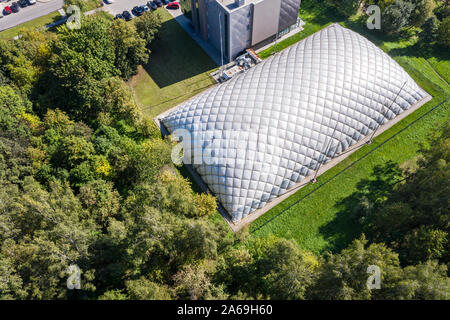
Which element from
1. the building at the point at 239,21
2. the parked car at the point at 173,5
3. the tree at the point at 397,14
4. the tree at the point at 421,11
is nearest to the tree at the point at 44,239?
the building at the point at 239,21

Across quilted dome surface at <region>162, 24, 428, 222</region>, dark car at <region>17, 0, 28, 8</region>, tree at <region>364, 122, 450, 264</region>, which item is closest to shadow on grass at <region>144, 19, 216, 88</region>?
quilted dome surface at <region>162, 24, 428, 222</region>

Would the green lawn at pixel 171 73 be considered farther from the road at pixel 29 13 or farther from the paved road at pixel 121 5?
the road at pixel 29 13

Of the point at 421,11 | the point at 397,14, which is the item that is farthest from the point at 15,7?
the point at 421,11

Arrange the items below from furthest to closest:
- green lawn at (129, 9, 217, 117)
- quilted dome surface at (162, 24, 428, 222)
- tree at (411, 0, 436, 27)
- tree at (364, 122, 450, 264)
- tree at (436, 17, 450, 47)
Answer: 1. tree at (411, 0, 436, 27)
2. tree at (436, 17, 450, 47)
3. green lawn at (129, 9, 217, 117)
4. quilted dome surface at (162, 24, 428, 222)
5. tree at (364, 122, 450, 264)

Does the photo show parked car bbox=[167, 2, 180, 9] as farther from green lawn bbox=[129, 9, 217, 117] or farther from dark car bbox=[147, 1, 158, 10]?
green lawn bbox=[129, 9, 217, 117]

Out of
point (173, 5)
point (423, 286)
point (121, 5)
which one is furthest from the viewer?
point (121, 5)

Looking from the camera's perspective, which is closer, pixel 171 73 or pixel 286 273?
pixel 286 273

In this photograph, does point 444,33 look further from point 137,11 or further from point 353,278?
point 137,11
